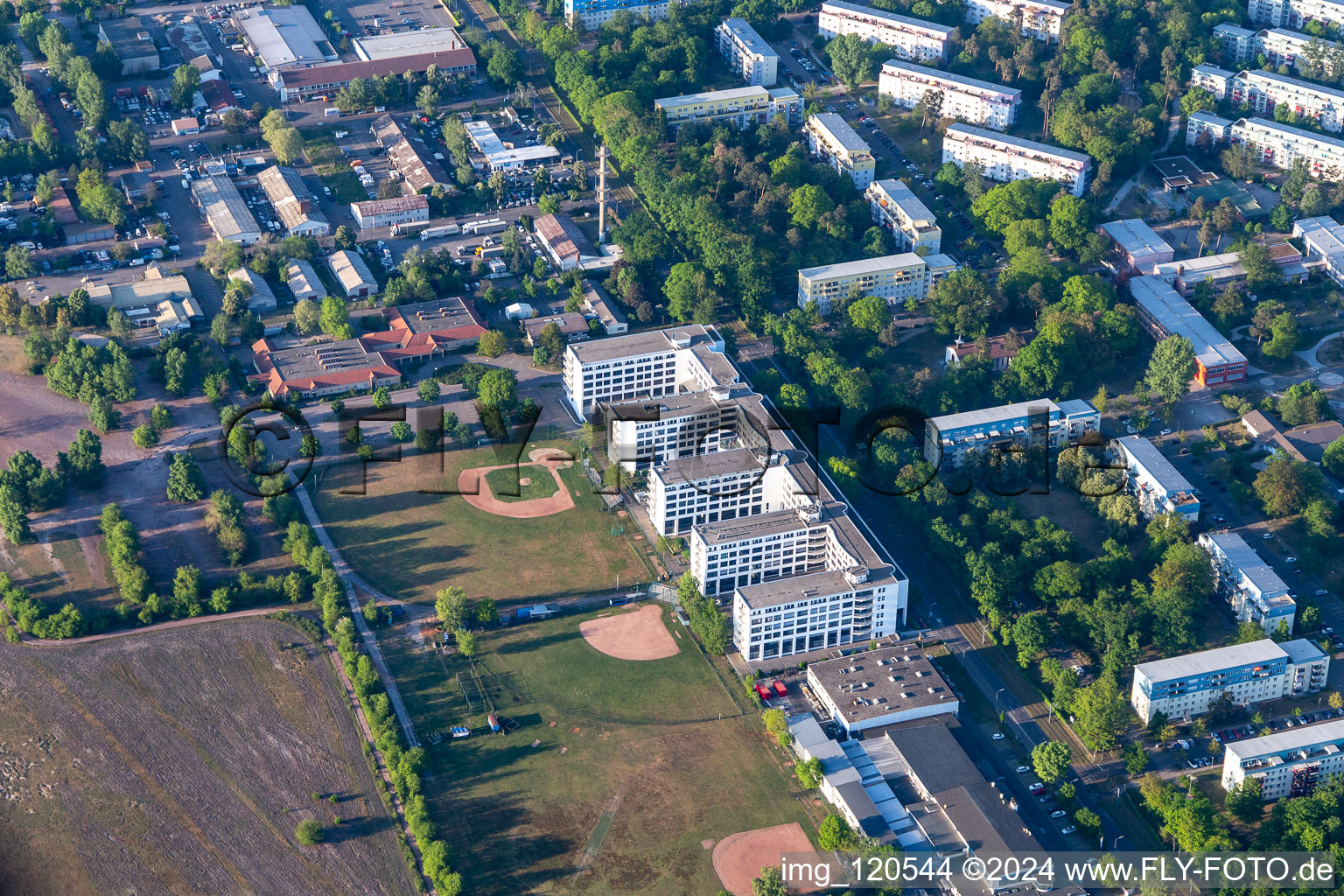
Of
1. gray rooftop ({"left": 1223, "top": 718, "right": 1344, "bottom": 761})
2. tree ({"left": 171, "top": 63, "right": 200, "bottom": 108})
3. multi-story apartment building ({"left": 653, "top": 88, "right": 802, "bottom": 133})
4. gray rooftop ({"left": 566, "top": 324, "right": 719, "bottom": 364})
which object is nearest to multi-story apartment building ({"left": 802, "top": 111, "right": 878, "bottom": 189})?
multi-story apartment building ({"left": 653, "top": 88, "right": 802, "bottom": 133})

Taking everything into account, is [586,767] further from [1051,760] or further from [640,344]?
[640,344]

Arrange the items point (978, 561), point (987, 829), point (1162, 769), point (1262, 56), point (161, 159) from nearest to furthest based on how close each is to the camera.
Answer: point (987, 829) → point (1162, 769) → point (978, 561) → point (161, 159) → point (1262, 56)

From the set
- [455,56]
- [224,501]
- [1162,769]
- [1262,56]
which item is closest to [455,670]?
[224,501]

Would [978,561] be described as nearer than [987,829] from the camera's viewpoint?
No

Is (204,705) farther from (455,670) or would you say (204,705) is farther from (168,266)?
(168,266)

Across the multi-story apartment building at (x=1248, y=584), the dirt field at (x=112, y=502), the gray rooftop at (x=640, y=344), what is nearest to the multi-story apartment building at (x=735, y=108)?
the gray rooftop at (x=640, y=344)

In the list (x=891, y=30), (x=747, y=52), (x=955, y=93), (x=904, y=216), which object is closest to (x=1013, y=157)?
(x=955, y=93)

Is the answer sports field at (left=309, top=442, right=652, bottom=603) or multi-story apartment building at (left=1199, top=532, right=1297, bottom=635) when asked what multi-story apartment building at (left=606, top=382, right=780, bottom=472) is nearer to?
sports field at (left=309, top=442, right=652, bottom=603)
